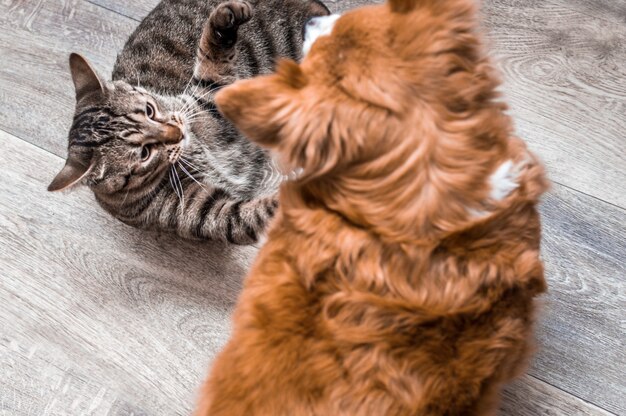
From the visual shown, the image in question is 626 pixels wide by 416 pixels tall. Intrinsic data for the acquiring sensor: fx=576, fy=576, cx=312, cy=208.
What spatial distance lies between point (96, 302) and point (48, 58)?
0.79m

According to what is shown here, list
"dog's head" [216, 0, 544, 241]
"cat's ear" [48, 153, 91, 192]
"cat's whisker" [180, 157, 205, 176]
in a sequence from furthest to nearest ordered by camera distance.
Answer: "cat's whisker" [180, 157, 205, 176] → "cat's ear" [48, 153, 91, 192] → "dog's head" [216, 0, 544, 241]

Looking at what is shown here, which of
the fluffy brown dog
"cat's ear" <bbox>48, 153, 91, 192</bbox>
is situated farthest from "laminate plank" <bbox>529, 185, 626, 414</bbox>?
"cat's ear" <bbox>48, 153, 91, 192</bbox>

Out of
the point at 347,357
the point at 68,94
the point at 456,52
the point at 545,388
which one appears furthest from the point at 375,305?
the point at 68,94

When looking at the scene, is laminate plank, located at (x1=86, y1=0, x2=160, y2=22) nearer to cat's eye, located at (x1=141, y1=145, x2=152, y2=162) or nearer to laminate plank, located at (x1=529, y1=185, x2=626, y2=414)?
cat's eye, located at (x1=141, y1=145, x2=152, y2=162)

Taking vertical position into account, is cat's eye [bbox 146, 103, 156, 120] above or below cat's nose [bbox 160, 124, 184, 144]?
above

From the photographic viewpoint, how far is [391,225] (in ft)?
3.11

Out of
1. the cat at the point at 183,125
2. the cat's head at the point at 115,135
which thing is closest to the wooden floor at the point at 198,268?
the cat at the point at 183,125

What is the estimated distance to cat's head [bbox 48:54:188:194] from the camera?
1541 millimetres

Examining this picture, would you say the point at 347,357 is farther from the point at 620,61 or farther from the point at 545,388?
the point at 620,61

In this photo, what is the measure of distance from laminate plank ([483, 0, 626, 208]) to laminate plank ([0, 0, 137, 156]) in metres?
1.18

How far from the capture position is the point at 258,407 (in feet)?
3.34

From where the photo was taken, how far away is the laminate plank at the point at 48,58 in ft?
5.91

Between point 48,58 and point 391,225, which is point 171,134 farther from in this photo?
point 391,225

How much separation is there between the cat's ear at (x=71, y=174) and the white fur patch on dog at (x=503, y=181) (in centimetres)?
104
